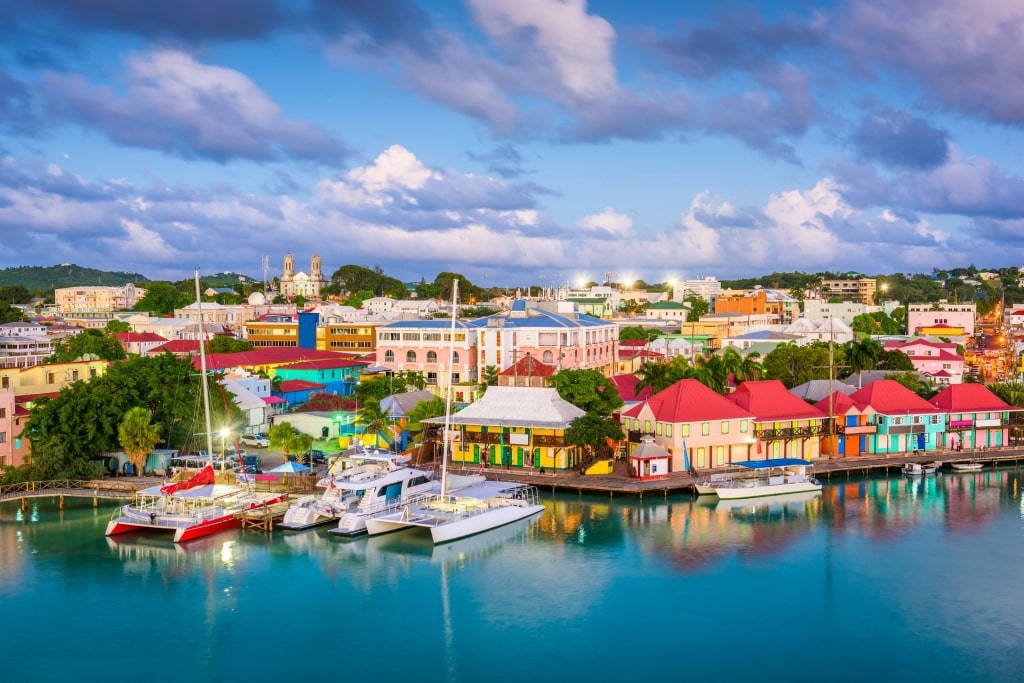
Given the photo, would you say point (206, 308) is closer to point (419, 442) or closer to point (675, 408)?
point (419, 442)

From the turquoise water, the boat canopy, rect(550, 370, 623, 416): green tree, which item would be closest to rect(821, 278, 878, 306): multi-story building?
rect(550, 370, 623, 416): green tree

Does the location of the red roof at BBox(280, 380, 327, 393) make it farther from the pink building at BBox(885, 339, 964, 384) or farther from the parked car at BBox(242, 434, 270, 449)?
the pink building at BBox(885, 339, 964, 384)

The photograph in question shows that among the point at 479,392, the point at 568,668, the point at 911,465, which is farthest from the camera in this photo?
the point at 479,392

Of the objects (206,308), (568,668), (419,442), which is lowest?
(568,668)

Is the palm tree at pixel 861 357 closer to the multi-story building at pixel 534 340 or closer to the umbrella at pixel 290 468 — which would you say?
the multi-story building at pixel 534 340

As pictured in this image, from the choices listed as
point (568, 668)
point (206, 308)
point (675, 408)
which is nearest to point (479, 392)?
point (675, 408)

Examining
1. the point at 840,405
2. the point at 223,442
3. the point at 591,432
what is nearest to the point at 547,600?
the point at 591,432

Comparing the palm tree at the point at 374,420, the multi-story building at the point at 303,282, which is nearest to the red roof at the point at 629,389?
the palm tree at the point at 374,420
